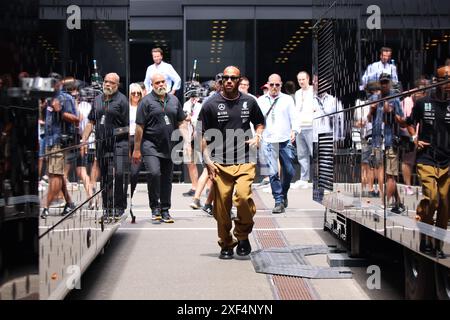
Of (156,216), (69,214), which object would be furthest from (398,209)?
(156,216)

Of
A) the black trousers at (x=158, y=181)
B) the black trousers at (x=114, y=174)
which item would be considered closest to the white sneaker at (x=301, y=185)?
the black trousers at (x=158, y=181)

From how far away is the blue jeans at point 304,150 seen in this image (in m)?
14.3

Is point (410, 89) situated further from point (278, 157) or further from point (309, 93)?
point (309, 93)

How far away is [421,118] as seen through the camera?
4.27 m

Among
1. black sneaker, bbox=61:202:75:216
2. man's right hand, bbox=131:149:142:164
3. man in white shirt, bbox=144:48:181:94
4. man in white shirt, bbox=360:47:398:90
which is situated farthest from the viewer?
man in white shirt, bbox=144:48:181:94

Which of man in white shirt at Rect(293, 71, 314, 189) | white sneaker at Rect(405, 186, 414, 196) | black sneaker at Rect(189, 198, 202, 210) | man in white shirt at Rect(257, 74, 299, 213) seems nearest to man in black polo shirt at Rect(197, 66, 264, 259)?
white sneaker at Rect(405, 186, 414, 196)

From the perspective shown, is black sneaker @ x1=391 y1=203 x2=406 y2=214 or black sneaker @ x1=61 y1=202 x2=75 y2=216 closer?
black sneaker @ x1=61 y1=202 x2=75 y2=216

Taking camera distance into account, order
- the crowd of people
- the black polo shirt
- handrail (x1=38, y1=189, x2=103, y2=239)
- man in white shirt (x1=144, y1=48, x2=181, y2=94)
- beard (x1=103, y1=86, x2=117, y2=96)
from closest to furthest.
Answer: handrail (x1=38, y1=189, x2=103, y2=239) < the crowd of people < the black polo shirt < beard (x1=103, y1=86, x2=117, y2=96) < man in white shirt (x1=144, y1=48, x2=181, y2=94)

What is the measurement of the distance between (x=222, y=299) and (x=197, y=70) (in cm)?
1171

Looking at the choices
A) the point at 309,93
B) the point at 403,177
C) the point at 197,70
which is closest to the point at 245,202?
the point at 403,177

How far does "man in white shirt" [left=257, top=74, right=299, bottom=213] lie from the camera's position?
10.8m

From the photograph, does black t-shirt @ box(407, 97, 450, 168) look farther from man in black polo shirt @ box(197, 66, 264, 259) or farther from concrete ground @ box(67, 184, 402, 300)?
man in black polo shirt @ box(197, 66, 264, 259)

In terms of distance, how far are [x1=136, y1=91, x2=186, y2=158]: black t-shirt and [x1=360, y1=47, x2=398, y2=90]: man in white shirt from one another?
172 inches

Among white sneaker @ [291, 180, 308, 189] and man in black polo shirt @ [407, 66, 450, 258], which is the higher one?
man in black polo shirt @ [407, 66, 450, 258]
